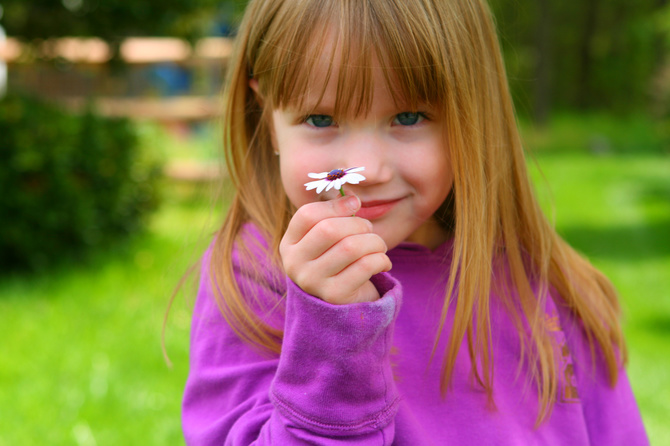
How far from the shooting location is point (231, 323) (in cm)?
137

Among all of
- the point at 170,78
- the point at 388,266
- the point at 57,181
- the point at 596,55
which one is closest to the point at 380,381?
the point at 388,266

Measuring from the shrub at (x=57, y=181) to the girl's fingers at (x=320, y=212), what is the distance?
4185mm

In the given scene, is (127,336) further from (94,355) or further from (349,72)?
(349,72)

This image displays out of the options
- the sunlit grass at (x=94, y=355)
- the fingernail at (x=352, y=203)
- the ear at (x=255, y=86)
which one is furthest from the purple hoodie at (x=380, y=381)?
the sunlit grass at (x=94, y=355)

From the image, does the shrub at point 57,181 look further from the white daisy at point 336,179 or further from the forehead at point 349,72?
the white daisy at point 336,179

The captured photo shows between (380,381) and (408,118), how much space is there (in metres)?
0.47

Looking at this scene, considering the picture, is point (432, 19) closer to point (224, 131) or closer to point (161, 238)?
point (224, 131)

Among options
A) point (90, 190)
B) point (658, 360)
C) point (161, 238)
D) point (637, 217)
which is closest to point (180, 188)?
point (161, 238)

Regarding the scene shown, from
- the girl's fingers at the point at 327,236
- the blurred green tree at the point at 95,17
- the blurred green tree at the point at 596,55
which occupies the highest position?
the girl's fingers at the point at 327,236

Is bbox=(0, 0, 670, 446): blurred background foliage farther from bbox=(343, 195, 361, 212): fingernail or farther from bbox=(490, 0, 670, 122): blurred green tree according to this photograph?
bbox=(490, 0, 670, 122): blurred green tree

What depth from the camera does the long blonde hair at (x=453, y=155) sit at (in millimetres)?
1265

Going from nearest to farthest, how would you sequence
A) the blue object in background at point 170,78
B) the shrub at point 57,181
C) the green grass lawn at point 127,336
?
the green grass lawn at point 127,336 → the shrub at point 57,181 → the blue object in background at point 170,78

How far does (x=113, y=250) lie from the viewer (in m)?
5.70

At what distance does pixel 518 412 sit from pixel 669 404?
284cm
